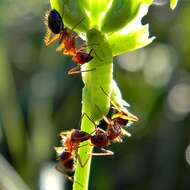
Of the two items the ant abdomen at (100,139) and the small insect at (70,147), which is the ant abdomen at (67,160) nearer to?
the small insect at (70,147)

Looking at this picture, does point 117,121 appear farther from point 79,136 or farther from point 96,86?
point 96,86

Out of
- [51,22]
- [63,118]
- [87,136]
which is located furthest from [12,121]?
[87,136]

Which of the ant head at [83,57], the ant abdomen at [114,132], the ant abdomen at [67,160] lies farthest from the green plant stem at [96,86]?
the ant abdomen at [67,160]

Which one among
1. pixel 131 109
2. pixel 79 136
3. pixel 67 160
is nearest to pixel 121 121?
pixel 79 136

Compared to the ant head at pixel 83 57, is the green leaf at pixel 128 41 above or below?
above

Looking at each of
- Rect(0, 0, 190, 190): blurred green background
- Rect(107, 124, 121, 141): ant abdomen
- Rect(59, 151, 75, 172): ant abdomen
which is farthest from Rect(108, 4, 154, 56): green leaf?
Rect(0, 0, 190, 190): blurred green background

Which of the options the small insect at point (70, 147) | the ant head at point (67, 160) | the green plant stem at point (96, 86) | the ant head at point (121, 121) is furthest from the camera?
the ant head at point (67, 160)

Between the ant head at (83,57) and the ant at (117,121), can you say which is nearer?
the ant head at (83,57)
